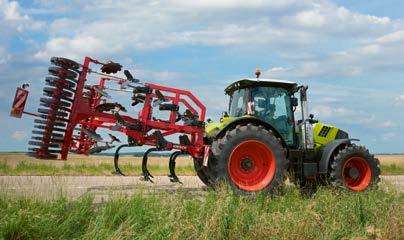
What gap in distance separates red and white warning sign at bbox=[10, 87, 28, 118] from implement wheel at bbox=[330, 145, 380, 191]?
21.7ft

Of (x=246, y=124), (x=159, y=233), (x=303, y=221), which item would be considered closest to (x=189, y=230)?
A: (x=159, y=233)

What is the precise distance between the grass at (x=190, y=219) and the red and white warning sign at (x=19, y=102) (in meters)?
3.49

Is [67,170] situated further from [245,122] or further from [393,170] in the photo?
[393,170]

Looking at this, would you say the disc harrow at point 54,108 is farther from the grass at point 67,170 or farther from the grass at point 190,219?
the grass at point 67,170

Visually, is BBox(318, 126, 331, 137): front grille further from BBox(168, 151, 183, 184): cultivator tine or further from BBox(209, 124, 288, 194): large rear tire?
BBox(168, 151, 183, 184): cultivator tine

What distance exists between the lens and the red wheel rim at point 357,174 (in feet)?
39.6

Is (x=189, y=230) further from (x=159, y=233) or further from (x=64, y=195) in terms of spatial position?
(x=64, y=195)

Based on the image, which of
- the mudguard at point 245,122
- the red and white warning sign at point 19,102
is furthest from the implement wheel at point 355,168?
the red and white warning sign at point 19,102

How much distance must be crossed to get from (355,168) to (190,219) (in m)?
6.20

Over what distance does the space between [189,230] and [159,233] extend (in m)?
0.37

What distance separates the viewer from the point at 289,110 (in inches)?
481

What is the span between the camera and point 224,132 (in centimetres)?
1126

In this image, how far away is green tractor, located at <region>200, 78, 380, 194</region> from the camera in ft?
36.3

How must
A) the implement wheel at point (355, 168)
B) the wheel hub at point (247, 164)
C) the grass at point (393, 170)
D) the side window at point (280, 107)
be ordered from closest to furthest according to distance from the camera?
1. the wheel hub at point (247, 164)
2. the implement wheel at point (355, 168)
3. the side window at point (280, 107)
4. the grass at point (393, 170)
